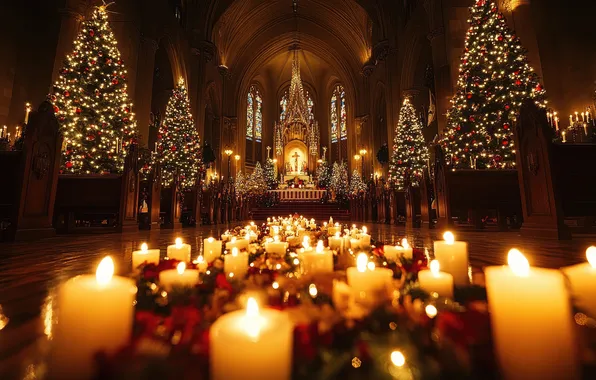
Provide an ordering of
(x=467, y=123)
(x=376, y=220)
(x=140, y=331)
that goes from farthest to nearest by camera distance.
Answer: (x=376, y=220) → (x=467, y=123) → (x=140, y=331)

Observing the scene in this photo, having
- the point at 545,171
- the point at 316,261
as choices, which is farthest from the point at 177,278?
the point at 545,171

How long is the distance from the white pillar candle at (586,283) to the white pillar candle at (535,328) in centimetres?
35

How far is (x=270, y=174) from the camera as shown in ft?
73.7

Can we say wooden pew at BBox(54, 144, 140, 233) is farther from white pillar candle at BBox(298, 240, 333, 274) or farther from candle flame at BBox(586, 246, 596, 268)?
candle flame at BBox(586, 246, 596, 268)

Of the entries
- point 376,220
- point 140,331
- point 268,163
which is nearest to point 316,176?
point 268,163

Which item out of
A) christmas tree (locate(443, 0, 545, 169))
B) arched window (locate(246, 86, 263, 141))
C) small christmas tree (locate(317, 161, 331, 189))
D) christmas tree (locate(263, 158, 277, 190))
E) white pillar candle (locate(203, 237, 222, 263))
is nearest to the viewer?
white pillar candle (locate(203, 237, 222, 263))

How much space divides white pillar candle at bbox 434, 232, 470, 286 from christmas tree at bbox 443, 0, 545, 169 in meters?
6.44

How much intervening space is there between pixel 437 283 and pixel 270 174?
71.3 feet

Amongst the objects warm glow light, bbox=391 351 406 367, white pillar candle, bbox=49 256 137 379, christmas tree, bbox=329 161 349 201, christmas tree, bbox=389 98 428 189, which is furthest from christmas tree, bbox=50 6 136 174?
christmas tree, bbox=329 161 349 201

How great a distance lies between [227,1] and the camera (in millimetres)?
16125

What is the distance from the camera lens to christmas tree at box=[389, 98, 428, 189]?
10.7 metres

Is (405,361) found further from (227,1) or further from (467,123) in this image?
(227,1)

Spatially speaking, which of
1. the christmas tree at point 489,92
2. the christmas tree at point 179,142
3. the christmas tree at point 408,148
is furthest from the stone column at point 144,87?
the christmas tree at point 489,92

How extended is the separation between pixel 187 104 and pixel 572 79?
40.6ft
